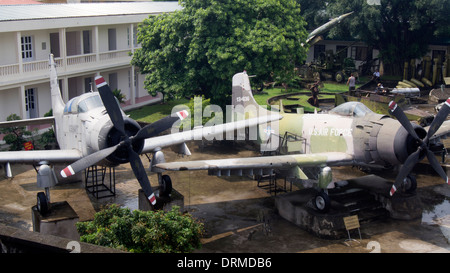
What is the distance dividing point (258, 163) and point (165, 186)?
3.51m

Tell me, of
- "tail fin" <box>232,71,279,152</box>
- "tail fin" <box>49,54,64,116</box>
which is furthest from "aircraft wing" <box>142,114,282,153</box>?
"tail fin" <box>49,54,64,116</box>

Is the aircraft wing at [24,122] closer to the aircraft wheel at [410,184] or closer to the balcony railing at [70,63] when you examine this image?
the balcony railing at [70,63]

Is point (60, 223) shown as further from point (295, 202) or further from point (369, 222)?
point (369, 222)

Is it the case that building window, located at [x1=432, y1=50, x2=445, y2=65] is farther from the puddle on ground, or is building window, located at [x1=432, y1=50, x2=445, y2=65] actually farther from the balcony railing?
the puddle on ground

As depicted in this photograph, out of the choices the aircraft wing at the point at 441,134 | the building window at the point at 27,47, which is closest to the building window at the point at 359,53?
the aircraft wing at the point at 441,134

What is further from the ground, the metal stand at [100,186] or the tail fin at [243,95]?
the tail fin at [243,95]

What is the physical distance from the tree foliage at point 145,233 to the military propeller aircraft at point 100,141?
261cm

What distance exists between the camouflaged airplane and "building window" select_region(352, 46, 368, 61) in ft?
101

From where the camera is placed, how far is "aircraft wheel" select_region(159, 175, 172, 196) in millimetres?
19094

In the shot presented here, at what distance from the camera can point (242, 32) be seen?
97.0 feet

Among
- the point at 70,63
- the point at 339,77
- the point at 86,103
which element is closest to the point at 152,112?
the point at 70,63

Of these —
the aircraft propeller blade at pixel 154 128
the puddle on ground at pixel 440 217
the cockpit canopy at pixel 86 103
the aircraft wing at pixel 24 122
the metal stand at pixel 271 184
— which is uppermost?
the cockpit canopy at pixel 86 103

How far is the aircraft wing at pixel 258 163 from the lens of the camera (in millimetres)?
18328
